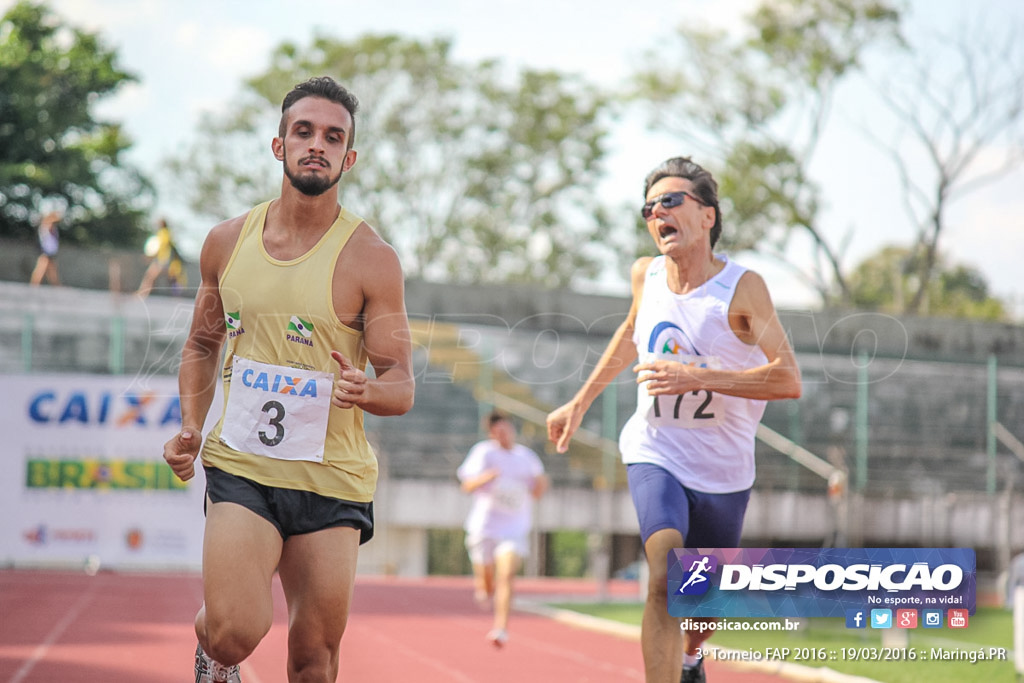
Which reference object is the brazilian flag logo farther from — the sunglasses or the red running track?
the red running track

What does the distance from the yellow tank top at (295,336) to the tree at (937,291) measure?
33401 millimetres

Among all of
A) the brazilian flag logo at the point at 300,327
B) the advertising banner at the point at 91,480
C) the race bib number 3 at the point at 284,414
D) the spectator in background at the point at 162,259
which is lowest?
the advertising banner at the point at 91,480

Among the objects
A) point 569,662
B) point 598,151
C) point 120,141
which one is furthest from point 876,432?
point 120,141

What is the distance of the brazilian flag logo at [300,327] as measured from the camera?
15.0 feet

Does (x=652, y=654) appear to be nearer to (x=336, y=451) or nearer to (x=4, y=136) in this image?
(x=336, y=451)

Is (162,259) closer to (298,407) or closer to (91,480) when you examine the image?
(91,480)

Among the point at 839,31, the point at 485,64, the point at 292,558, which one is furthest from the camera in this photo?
the point at 485,64

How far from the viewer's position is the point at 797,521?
22.9 meters

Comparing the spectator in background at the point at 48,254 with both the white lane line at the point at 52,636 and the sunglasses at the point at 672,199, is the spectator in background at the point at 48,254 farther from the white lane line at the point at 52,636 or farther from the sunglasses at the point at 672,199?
the sunglasses at the point at 672,199

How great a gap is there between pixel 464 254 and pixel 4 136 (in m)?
12.6

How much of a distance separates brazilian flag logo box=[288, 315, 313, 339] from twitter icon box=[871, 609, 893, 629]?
2.85 m

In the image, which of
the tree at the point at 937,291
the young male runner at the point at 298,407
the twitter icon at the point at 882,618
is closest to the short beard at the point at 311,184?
the young male runner at the point at 298,407

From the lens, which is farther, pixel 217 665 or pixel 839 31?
pixel 839 31

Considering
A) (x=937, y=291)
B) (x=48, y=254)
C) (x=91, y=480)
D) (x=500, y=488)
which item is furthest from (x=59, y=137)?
(x=937, y=291)
